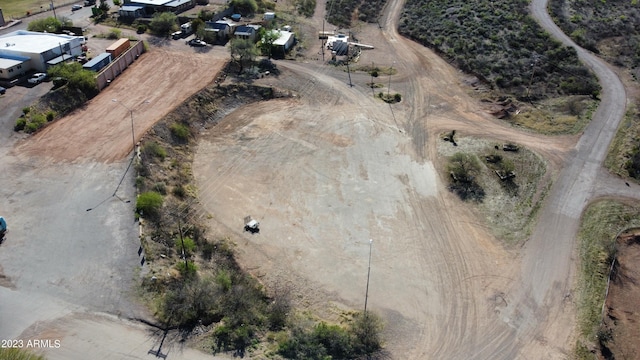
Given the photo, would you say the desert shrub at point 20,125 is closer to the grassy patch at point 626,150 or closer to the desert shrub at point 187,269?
the desert shrub at point 187,269

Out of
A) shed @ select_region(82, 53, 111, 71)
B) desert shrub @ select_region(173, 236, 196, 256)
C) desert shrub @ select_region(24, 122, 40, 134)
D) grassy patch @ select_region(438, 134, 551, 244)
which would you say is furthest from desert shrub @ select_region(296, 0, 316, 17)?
desert shrub @ select_region(173, 236, 196, 256)

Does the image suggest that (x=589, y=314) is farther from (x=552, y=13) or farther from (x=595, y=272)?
(x=552, y=13)

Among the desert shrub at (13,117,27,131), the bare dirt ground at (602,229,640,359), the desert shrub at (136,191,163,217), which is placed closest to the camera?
the bare dirt ground at (602,229,640,359)

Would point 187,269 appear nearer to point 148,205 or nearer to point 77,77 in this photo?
point 148,205

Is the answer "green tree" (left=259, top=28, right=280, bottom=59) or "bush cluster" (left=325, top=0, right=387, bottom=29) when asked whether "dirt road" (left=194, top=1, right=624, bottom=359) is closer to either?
"green tree" (left=259, top=28, right=280, bottom=59)

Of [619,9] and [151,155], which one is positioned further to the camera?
[619,9]

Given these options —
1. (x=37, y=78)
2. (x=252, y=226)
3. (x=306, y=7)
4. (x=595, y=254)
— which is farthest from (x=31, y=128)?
(x=306, y=7)

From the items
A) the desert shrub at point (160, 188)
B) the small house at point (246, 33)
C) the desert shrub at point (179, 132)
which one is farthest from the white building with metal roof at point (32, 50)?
the desert shrub at point (160, 188)

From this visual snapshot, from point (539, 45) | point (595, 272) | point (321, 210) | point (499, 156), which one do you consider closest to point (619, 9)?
point (539, 45)
